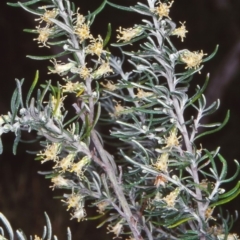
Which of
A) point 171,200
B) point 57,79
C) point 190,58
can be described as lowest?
point 171,200

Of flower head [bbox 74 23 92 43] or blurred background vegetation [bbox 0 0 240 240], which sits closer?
flower head [bbox 74 23 92 43]

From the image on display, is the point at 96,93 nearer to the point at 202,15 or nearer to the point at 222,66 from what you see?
the point at 222,66

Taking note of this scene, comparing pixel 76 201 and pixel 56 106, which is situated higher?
pixel 56 106

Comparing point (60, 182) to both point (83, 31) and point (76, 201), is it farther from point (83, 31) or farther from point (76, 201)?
point (83, 31)

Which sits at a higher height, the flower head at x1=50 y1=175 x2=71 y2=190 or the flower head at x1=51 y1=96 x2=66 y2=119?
the flower head at x1=51 y1=96 x2=66 y2=119

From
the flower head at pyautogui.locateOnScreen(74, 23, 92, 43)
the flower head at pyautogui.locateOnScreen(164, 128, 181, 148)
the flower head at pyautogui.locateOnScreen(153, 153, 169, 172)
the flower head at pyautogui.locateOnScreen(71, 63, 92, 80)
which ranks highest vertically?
the flower head at pyautogui.locateOnScreen(74, 23, 92, 43)

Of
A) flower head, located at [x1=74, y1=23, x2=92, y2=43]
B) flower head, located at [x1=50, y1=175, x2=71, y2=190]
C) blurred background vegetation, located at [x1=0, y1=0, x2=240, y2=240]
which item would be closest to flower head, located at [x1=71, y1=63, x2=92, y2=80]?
flower head, located at [x1=74, y1=23, x2=92, y2=43]

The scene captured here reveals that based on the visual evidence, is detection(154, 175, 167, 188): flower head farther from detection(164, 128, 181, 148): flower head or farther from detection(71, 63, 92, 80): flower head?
detection(71, 63, 92, 80): flower head

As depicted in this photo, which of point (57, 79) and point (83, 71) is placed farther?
point (57, 79)

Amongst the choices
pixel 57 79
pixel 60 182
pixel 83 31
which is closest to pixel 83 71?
pixel 83 31
